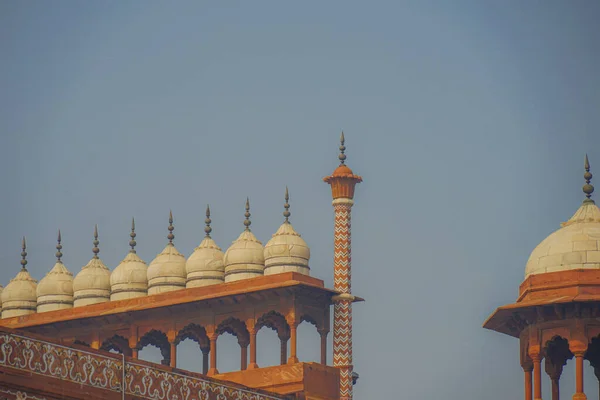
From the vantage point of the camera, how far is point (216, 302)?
3120cm

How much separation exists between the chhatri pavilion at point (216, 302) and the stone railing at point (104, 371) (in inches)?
125

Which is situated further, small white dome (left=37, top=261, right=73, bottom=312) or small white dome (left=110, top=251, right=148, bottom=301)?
small white dome (left=37, top=261, right=73, bottom=312)

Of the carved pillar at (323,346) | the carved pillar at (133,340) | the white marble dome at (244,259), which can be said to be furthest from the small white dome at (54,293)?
the carved pillar at (323,346)

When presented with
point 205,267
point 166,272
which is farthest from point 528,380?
point 166,272

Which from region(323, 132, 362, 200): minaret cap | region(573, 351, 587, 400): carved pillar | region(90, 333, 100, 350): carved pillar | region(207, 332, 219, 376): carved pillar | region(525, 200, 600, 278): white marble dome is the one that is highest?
region(323, 132, 362, 200): minaret cap

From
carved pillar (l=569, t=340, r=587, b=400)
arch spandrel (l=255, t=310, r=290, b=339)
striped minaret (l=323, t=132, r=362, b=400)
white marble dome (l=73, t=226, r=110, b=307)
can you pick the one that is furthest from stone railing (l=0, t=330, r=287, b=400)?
white marble dome (l=73, t=226, r=110, b=307)

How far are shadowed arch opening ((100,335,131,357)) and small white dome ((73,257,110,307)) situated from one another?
2.47 feet

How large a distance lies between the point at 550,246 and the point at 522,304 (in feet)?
4.00

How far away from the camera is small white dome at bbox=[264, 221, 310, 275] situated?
3092 centimetres

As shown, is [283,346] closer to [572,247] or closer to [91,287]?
[91,287]

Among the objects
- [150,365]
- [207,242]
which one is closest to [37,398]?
[150,365]

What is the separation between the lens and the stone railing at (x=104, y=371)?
20.8 metres

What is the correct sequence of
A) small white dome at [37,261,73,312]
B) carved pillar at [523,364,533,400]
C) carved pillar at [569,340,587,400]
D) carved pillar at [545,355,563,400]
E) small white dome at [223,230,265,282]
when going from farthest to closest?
1. small white dome at [37,261,73,312]
2. small white dome at [223,230,265,282]
3. carved pillar at [545,355,563,400]
4. carved pillar at [523,364,533,400]
5. carved pillar at [569,340,587,400]

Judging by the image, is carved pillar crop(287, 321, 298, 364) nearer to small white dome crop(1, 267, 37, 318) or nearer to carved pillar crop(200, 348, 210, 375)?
carved pillar crop(200, 348, 210, 375)
